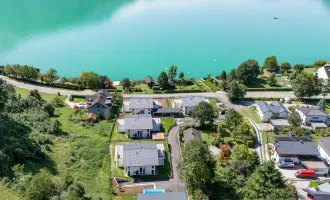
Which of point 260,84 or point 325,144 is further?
point 260,84

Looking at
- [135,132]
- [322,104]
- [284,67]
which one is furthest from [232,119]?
[284,67]

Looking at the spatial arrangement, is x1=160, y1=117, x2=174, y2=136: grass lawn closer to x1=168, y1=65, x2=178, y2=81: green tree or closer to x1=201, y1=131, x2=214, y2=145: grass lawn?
x1=201, y1=131, x2=214, y2=145: grass lawn

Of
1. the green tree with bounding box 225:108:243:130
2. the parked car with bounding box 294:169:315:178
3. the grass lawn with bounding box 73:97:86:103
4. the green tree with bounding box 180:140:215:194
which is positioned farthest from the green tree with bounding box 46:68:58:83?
the parked car with bounding box 294:169:315:178

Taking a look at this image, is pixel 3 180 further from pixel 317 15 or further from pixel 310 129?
pixel 317 15

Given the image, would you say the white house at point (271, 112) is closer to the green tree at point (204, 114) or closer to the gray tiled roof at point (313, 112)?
the gray tiled roof at point (313, 112)

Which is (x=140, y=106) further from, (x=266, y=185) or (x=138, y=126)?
(x=266, y=185)

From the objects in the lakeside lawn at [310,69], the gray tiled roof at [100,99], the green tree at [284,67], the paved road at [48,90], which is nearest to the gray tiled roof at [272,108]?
the green tree at [284,67]
